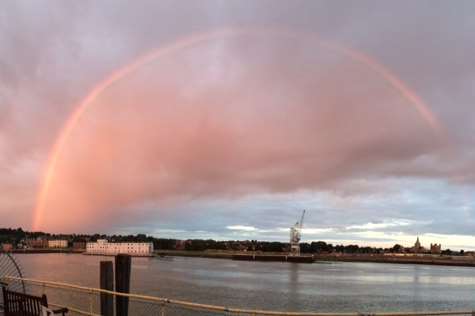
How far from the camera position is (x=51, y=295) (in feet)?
160

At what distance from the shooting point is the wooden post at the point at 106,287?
589 inches

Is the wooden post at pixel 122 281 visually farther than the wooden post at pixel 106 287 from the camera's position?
Yes

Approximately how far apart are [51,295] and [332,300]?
3581 centimetres

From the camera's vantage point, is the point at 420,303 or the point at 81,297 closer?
the point at 81,297

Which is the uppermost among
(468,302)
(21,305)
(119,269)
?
(119,269)

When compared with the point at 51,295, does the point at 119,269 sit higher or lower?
higher

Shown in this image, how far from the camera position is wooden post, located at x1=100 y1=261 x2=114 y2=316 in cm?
1497

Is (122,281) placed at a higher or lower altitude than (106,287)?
higher

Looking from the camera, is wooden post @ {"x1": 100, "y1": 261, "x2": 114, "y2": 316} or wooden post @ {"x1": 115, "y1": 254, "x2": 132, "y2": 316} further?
wooden post @ {"x1": 115, "y1": 254, "x2": 132, "y2": 316}

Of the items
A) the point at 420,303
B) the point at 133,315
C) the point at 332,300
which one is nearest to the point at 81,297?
the point at 133,315

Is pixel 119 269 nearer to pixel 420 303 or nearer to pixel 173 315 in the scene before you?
pixel 173 315

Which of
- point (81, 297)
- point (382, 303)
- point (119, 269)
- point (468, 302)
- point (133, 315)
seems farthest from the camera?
point (468, 302)

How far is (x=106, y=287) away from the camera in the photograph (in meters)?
15.6

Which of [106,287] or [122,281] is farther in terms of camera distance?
[122,281]
